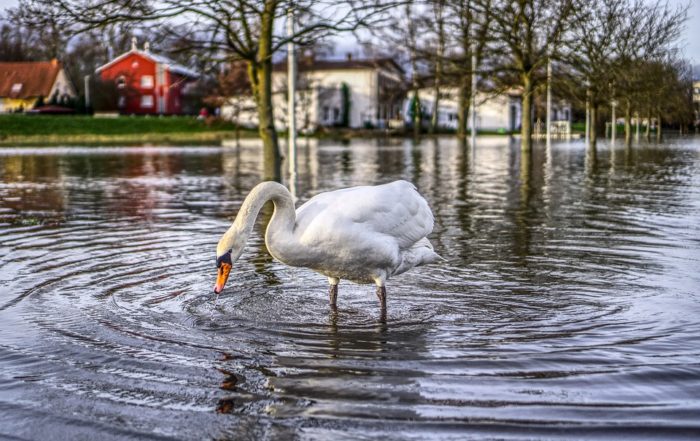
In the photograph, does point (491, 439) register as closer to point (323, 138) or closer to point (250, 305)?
point (250, 305)

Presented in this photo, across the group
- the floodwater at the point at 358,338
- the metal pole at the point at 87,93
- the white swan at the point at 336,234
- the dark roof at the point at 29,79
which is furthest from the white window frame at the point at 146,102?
the white swan at the point at 336,234

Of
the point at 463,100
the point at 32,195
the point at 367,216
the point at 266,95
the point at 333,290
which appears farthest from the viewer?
the point at 463,100

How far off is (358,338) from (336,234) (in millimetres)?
767

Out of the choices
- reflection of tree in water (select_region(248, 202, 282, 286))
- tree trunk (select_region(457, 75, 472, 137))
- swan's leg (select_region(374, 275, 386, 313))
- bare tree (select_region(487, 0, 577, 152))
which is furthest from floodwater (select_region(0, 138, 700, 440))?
tree trunk (select_region(457, 75, 472, 137))

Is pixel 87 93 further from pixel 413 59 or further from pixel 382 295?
pixel 382 295

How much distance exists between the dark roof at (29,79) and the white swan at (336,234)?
91605mm

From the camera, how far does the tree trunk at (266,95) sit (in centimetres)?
1758

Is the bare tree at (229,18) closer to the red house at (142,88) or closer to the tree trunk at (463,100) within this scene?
the tree trunk at (463,100)

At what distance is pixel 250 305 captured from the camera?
730 cm

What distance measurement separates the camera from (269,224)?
6465 millimetres

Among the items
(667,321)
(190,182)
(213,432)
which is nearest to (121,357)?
(213,432)

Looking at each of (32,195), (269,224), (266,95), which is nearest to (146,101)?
(32,195)

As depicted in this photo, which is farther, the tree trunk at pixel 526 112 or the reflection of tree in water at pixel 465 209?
the tree trunk at pixel 526 112

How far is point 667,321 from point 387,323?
202cm
